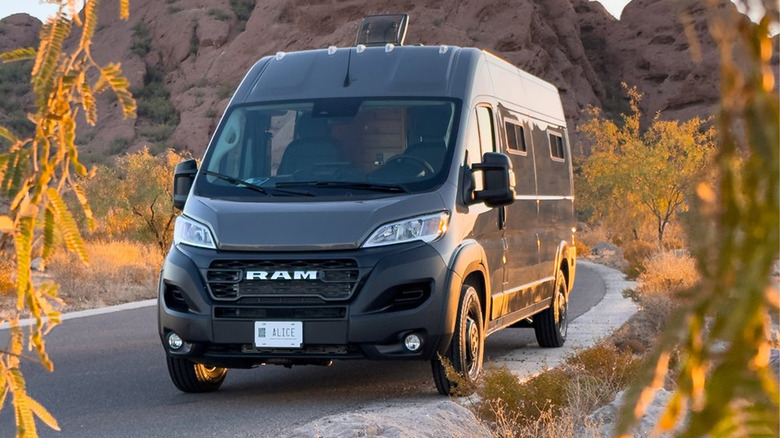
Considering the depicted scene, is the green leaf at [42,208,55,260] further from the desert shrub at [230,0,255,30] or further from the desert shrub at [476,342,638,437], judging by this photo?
the desert shrub at [230,0,255,30]

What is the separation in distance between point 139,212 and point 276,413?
27036mm

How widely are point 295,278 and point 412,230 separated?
88 cm

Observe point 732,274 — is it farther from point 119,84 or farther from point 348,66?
point 348,66

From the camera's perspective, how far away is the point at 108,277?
891 inches

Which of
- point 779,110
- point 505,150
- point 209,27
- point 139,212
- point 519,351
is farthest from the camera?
point 209,27

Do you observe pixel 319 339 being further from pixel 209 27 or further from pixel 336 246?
pixel 209 27

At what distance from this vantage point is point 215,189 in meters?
9.05

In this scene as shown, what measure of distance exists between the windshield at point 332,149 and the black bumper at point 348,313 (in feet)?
2.20

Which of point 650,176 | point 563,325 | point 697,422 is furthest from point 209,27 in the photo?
point 697,422

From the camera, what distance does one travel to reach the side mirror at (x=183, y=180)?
30.6 feet

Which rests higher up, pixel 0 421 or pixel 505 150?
pixel 505 150

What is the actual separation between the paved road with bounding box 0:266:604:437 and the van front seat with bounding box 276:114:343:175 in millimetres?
1723

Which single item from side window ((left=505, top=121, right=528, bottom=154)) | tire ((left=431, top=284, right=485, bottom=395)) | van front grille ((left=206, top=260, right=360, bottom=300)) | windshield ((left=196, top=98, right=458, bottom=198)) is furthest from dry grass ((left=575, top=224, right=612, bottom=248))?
van front grille ((left=206, top=260, right=360, bottom=300))

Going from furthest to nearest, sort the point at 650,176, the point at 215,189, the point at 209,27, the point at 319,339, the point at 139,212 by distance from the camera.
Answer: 1. the point at 209,27
2. the point at 650,176
3. the point at 139,212
4. the point at 215,189
5. the point at 319,339
